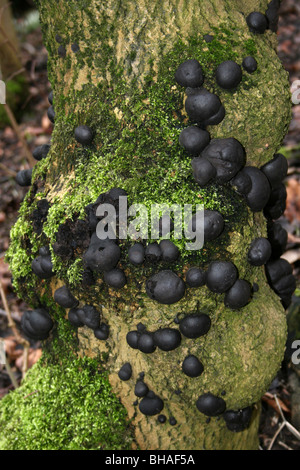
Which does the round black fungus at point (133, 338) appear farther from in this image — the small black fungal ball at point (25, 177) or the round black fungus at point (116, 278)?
the small black fungal ball at point (25, 177)

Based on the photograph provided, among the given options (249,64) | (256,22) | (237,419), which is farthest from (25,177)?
(237,419)

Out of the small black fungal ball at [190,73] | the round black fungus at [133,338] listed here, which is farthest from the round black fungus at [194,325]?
the small black fungal ball at [190,73]

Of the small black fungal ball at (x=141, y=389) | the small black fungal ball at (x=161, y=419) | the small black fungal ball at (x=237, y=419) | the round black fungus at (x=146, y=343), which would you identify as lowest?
the small black fungal ball at (x=237, y=419)

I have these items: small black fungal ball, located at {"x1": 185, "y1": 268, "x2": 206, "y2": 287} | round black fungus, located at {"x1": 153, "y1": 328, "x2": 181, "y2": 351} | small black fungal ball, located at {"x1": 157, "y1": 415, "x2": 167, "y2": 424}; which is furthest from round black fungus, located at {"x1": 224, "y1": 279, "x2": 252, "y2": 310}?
small black fungal ball, located at {"x1": 157, "y1": 415, "x2": 167, "y2": 424}

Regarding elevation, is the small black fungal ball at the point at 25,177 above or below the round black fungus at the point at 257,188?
above

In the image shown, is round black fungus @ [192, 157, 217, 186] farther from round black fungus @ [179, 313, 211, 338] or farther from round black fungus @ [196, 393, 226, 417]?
round black fungus @ [196, 393, 226, 417]

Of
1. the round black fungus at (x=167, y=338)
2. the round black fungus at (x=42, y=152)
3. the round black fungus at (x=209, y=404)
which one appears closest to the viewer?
the round black fungus at (x=167, y=338)
